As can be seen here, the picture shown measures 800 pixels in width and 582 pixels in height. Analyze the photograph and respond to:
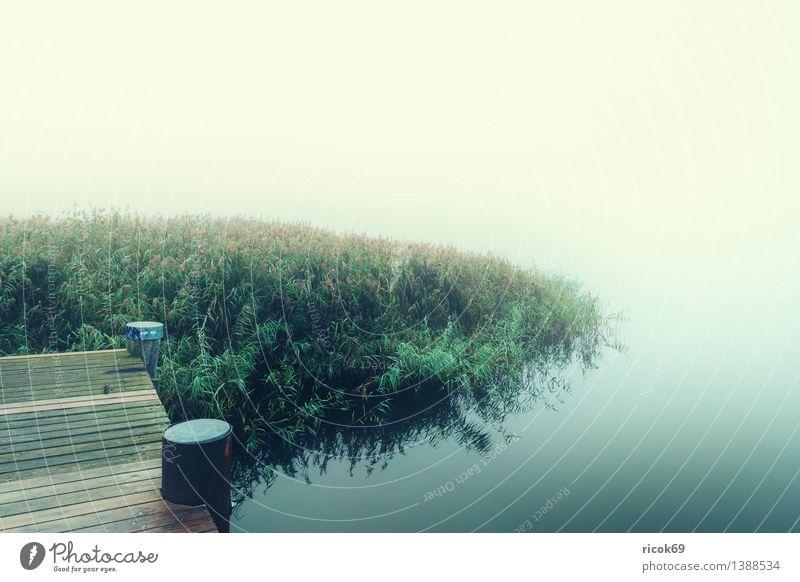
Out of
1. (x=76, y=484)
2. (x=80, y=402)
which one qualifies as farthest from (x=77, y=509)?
(x=80, y=402)

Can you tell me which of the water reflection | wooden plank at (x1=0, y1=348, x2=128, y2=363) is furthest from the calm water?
wooden plank at (x1=0, y1=348, x2=128, y2=363)

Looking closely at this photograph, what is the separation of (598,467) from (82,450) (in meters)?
3.24

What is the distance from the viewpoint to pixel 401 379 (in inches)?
197

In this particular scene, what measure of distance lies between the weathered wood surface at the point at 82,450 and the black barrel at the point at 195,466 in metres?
0.06

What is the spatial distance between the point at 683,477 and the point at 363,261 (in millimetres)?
3339

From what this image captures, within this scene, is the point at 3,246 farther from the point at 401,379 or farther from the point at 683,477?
the point at 683,477

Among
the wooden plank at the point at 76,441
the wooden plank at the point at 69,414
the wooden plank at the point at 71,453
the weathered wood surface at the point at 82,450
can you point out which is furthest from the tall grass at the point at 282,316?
the wooden plank at the point at 71,453

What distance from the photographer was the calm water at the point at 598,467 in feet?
11.5

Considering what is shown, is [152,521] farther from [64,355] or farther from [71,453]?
[64,355]

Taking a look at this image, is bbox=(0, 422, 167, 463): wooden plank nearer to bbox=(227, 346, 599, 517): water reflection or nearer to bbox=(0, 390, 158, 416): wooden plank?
bbox=(0, 390, 158, 416): wooden plank

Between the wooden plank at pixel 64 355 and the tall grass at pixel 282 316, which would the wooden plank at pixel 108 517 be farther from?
the wooden plank at pixel 64 355

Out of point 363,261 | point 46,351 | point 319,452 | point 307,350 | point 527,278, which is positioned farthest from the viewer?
point 527,278

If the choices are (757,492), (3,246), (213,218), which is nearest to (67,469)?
(3,246)

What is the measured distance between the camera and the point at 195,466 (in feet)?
7.77
